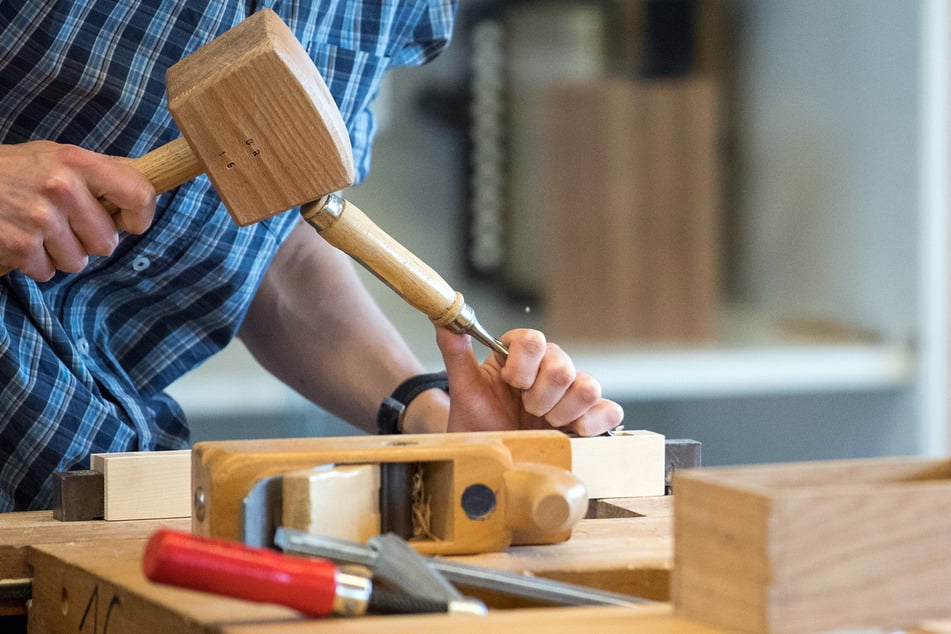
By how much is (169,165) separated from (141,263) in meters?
0.28

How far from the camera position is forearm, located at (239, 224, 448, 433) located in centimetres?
135

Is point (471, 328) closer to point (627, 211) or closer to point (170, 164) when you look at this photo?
point (170, 164)

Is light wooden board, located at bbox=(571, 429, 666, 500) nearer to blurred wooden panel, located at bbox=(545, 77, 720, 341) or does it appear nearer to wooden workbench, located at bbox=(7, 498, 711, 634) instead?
wooden workbench, located at bbox=(7, 498, 711, 634)

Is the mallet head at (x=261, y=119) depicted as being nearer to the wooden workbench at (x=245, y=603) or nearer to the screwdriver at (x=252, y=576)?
the wooden workbench at (x=245, y=603)

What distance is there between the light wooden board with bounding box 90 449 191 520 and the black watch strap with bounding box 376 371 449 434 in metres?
0.34

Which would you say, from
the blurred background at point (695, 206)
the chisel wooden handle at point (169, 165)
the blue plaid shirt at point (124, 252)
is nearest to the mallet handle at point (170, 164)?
the chisel wooden handle at point (169, 165)

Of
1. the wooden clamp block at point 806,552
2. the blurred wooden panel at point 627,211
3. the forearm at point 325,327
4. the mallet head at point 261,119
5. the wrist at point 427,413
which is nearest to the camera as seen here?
the wooden clamp block at point 806,552

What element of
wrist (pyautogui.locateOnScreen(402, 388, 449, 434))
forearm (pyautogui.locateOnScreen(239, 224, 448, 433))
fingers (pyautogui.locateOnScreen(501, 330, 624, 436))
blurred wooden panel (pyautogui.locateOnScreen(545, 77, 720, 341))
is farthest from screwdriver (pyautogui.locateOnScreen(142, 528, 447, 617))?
blurred wooden panel (pyautogui.locateOnScreen(545, 77, 720, 341))

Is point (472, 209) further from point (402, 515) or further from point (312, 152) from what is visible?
point (402, 515)

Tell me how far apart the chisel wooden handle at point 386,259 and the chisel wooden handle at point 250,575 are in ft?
1.28

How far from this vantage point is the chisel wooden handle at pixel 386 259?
91cm

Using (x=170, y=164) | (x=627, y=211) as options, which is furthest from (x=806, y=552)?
(x=627, y=211)

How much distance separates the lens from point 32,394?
1088 millimetres

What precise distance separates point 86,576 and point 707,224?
6.84ft
